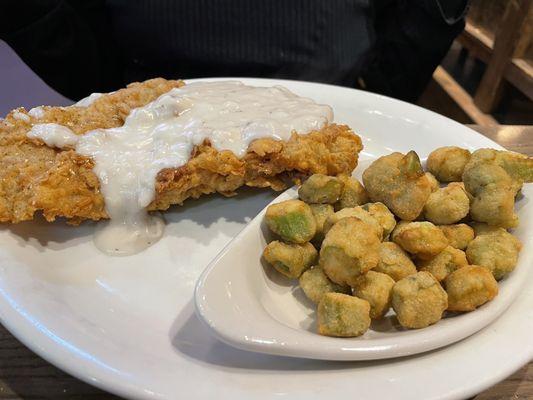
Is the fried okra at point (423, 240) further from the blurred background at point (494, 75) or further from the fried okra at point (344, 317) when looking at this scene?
the blurred background at point (494, 75)

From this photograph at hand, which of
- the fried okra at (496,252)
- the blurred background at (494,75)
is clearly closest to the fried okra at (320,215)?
the fried okra at (496,252)

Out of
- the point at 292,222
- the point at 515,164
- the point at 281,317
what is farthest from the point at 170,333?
the point at 515,164

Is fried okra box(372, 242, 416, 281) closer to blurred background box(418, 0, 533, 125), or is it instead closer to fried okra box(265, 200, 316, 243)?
fried okra box(265, 200, 316, 243)

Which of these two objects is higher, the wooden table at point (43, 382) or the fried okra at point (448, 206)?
the fried okra at point (448, 206)

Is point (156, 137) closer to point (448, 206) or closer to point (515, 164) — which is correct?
point (448, 206)

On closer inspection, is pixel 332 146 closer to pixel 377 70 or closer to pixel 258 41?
pixel 258 41

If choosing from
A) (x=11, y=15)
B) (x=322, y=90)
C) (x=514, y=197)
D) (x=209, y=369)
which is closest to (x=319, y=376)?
(x=209, y=369)
